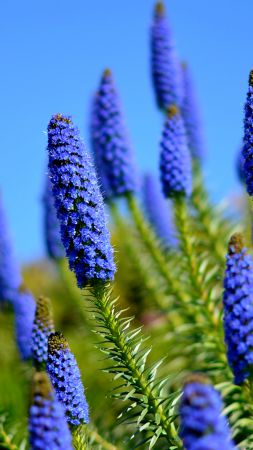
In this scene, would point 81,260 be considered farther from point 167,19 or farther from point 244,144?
point 167,19

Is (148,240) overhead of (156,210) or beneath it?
beneath

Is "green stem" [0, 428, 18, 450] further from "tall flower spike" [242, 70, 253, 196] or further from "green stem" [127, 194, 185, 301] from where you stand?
"green stem" [127, 194, 185, 301]

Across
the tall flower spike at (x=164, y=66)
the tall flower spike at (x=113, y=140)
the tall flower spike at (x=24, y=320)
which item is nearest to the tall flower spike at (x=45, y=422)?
the tall flower spike at (x=24, y=320)

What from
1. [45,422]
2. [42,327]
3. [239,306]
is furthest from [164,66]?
[45,422]

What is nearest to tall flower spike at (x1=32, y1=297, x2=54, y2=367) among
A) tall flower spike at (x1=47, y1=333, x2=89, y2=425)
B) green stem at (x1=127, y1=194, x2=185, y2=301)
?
tall flower spike at (x1=47, y1=333, x2=89, y2=425)

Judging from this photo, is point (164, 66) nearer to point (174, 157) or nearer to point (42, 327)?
point (174, 157)

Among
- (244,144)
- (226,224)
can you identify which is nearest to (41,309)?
(244,144)

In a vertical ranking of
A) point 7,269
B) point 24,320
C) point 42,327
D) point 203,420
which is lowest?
point 203,420
